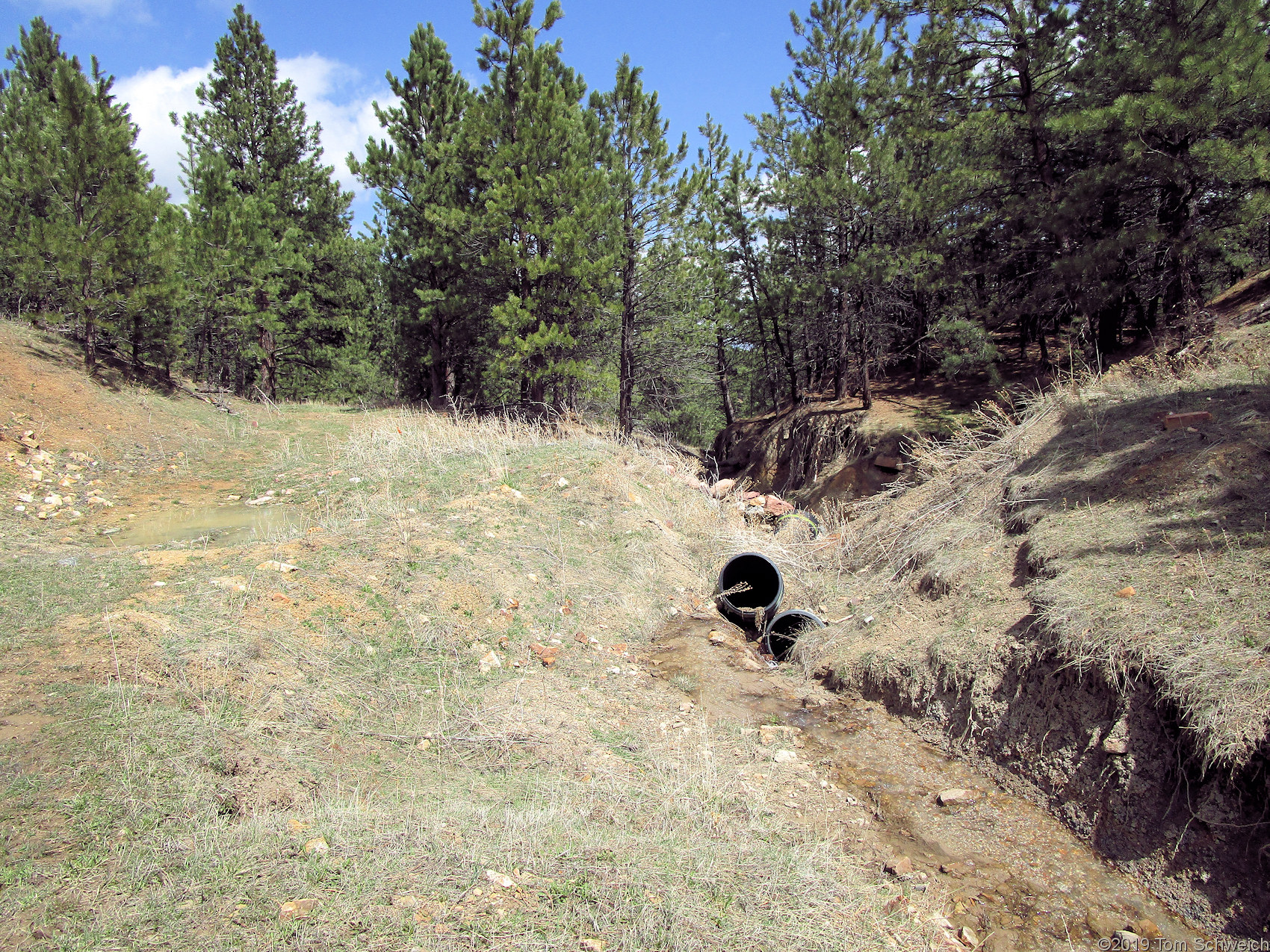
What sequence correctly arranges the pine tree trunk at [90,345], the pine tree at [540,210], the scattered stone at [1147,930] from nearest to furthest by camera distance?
the scattered stone at [1147,930] < the pine tree trunk at [90,345] < the pine tree at [540,210]

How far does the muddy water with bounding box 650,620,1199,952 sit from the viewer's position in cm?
358

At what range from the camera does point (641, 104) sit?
51.2 ft

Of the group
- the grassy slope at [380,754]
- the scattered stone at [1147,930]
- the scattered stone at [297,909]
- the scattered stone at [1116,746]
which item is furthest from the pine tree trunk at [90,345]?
the scattered stone at [1147,930]

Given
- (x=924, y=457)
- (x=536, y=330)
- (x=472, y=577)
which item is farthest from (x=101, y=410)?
(x=924, y=457)

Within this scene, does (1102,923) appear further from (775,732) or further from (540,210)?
(540,210)

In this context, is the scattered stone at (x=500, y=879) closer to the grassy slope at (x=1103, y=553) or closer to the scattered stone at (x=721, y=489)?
the grassy slope at (x=1103, y=553)

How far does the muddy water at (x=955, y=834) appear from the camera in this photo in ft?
11.7

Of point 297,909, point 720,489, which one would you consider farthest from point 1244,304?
point 297,909

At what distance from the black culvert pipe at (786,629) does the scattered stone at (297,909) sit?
5286mm

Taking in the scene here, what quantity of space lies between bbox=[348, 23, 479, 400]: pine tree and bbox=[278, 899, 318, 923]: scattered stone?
1534cm

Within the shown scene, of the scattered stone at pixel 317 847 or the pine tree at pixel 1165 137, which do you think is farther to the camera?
the pine tree at pixel 1165 137

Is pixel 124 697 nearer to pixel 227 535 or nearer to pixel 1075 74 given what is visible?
pixel 227 535

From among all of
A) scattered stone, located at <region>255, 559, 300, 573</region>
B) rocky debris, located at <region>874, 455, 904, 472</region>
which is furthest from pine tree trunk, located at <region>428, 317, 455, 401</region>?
scattered stone, located at <region>255, 559, 300, 573</region>

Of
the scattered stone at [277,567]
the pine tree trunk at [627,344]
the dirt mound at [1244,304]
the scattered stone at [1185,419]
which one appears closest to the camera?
the scattered stone at [277,567]
